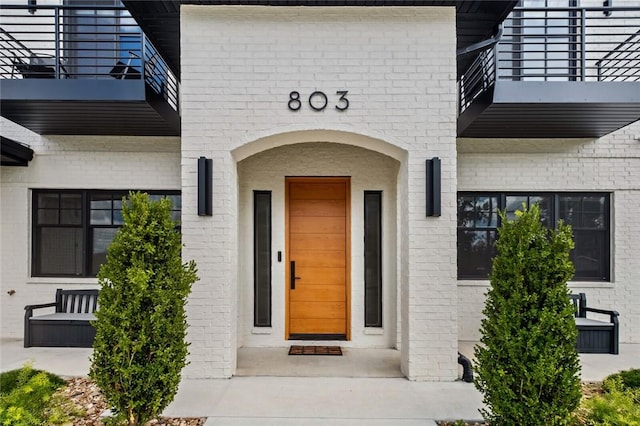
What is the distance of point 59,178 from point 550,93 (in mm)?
7674

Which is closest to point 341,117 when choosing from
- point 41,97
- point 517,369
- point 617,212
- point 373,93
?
point 373,93

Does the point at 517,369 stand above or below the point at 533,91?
below

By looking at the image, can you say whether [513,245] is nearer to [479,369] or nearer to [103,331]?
[479,369]

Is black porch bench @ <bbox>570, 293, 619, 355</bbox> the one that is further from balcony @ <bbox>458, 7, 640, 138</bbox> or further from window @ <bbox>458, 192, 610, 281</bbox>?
balcony @ <bbox>458, 7, 640, 138</bbox>

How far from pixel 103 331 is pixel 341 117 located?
3.32 meters

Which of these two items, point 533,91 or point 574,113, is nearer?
point 533,91

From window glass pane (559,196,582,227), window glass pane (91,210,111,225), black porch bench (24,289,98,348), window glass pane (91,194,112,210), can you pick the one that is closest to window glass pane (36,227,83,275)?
window glass pane (91,210,111,225)

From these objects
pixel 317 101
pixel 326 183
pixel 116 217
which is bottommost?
pixel 116 217

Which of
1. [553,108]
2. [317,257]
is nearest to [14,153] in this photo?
[317,257]

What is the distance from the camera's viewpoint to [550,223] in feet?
20.9

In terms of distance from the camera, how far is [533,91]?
4848 mm

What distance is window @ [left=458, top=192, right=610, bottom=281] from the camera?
20.7 feet

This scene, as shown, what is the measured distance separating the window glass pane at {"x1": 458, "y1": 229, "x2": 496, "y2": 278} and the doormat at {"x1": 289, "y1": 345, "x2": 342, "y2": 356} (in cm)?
248

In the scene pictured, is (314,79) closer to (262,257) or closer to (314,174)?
(314,174)
